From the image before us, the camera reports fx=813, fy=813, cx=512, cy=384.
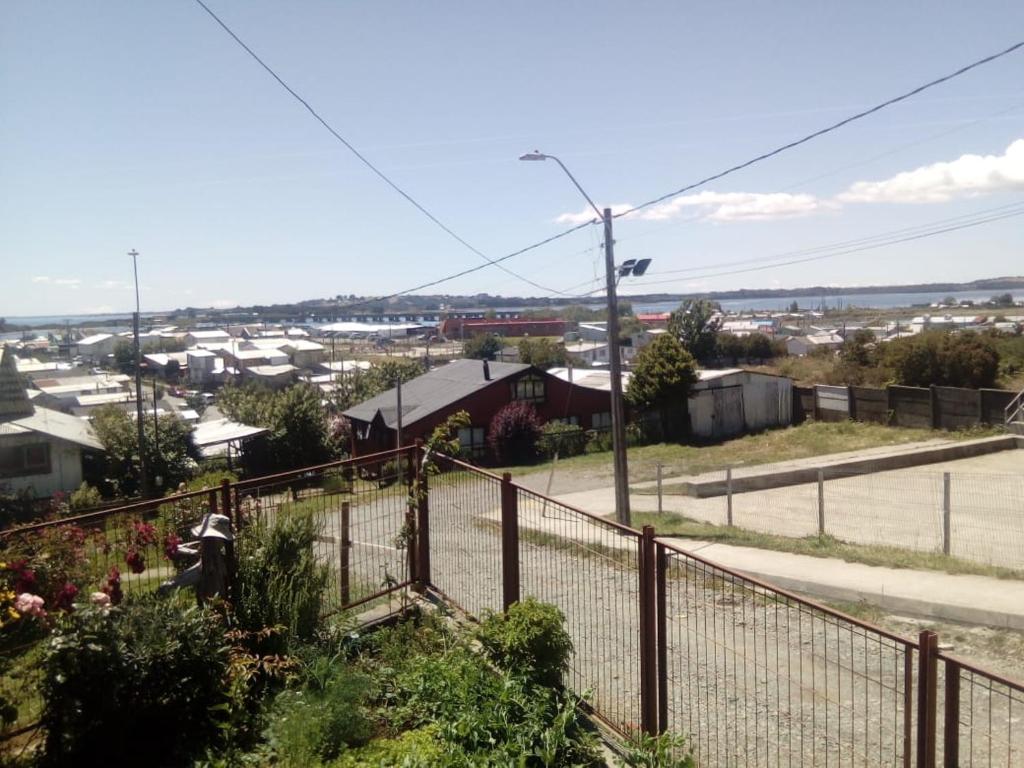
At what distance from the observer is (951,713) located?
128 inches

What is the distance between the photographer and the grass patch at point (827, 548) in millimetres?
10484

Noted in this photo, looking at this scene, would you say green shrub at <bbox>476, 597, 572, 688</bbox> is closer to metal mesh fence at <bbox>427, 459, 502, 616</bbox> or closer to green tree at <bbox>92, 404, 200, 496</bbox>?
metal mesh fence at <bbox>427, 459, 502, 616</bbox>

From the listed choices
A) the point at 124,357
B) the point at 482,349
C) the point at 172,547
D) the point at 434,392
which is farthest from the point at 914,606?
the point at 482,349

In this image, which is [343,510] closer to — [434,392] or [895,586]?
[895,586]

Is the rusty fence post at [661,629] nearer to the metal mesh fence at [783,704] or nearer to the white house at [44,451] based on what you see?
the metal mesh fence at [783,704]

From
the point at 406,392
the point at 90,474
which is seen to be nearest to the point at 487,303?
the point at 406,392

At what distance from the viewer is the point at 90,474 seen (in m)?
30.9

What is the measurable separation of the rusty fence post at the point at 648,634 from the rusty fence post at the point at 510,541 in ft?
4.71

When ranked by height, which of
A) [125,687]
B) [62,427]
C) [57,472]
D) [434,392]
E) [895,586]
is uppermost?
[125,687]

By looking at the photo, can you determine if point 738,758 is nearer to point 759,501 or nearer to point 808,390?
point 759,501

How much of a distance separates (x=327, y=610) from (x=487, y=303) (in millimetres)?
112594

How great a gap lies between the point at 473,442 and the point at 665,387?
8.26 m

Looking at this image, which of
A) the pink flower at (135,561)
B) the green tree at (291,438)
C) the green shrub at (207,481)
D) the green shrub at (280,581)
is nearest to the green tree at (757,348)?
the green tree at (291,438)

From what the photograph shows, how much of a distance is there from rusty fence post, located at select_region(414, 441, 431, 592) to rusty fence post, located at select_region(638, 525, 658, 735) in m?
3.09
